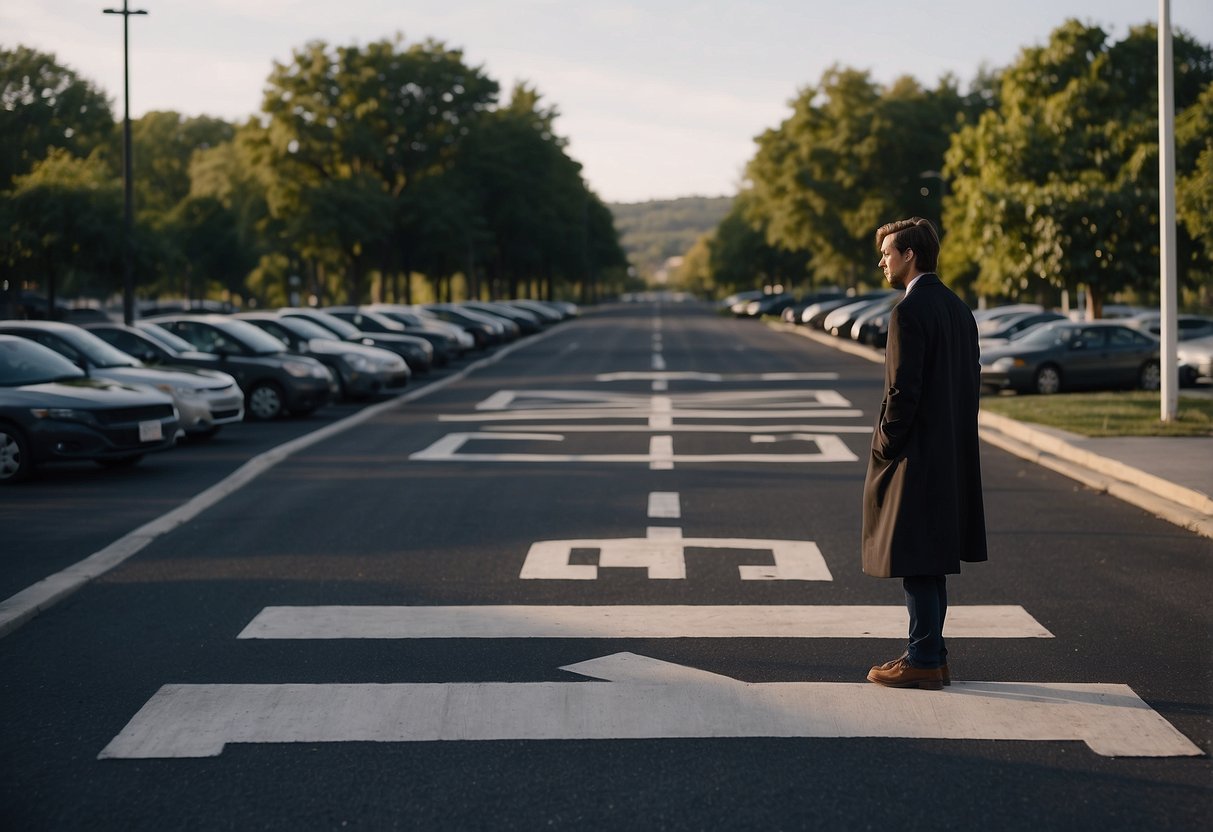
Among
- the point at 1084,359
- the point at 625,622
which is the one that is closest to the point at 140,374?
the point at 625,622

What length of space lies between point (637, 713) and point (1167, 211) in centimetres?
1339

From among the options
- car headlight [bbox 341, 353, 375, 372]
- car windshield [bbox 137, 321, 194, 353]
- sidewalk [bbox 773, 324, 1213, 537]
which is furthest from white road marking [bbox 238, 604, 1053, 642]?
car headlight [bbox 341, 353, 375, 372]

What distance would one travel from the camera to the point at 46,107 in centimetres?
7475

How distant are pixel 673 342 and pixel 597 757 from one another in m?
43.9

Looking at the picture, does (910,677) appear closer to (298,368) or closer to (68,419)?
(68,419)

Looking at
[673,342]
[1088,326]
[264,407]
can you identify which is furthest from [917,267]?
[673,342]

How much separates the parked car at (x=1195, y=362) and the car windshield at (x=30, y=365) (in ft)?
62.3

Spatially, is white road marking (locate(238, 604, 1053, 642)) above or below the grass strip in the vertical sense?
below

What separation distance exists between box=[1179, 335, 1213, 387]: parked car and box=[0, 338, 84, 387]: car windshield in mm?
18991

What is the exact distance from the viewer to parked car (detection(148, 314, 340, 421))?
2031 cm

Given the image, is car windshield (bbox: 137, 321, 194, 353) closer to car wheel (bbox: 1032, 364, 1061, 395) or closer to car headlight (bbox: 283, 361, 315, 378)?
car headlight (bbox: 283, 361, 315, 378)

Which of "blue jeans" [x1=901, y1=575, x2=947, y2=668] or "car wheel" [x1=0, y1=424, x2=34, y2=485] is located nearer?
"blue jeans" [x1=901, y1=575, x2=947, y2=668]

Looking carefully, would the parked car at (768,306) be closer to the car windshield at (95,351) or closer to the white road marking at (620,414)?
the white road marking at (620,414)

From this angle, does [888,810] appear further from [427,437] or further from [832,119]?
[832,119]
